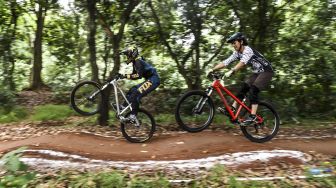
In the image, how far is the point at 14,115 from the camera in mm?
11422

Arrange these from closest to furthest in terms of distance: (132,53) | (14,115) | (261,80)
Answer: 1. (261,80)
2. (132,53)
3. (14,115)

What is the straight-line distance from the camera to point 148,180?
18.8ft

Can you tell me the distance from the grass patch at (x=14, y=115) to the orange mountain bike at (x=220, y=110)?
5824mm

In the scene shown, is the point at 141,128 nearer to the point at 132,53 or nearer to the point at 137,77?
the point at 137,77

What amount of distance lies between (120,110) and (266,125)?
123 inches

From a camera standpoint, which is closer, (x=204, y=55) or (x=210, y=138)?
(x=210, y=138)

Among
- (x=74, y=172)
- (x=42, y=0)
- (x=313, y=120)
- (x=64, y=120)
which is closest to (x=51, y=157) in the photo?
(x=74, y=172)

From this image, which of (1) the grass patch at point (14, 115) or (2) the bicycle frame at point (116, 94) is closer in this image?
(2) the bicycle frame at point (116, 94)

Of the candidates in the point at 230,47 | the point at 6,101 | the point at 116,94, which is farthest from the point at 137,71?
the point at 6,101

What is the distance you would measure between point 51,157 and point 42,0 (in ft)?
27.6

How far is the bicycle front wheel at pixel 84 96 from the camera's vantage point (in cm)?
837

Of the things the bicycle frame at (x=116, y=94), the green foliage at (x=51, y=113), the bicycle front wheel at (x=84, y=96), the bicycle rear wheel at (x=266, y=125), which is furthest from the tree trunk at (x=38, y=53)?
the bicycle rear wheel at (x=266, y=125)

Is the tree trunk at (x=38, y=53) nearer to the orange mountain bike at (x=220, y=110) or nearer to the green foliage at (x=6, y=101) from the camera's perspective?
the green foliage at (x=6, y=101)

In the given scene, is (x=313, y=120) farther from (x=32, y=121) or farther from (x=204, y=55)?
(x=32, y=121)
